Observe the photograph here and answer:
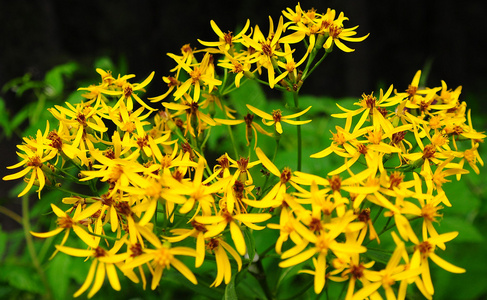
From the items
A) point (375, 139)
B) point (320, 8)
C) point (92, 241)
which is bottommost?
point (92, 241)

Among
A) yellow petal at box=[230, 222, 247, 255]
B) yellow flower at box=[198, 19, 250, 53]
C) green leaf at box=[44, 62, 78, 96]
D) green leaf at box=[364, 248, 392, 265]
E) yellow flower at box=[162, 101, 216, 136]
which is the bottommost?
yellow petal at box=[230, 222, 247, 255]

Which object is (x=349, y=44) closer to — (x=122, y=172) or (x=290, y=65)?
(x=290, y=65)

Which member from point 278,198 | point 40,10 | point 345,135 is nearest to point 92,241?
point 278,198

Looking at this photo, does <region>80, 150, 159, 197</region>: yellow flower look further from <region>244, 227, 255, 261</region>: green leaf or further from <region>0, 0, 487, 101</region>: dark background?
<region>0, 0, 487, 101</region>: dark background

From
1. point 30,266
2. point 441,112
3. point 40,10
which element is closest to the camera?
point 441,112

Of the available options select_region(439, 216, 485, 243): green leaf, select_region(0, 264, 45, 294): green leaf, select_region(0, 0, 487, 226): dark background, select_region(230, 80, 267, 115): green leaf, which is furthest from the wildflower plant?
select_region(0, 0, 487, 226): dark background

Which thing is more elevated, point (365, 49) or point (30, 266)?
point (365, 49)

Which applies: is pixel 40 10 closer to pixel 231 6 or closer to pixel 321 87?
pixel 231 6

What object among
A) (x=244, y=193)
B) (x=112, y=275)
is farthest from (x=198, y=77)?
(x=112, y=275)

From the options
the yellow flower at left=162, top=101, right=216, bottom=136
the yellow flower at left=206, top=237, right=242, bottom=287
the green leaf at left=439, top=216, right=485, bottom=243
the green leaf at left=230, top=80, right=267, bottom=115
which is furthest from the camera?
the green leaf at left=230, top=80, right=267, bottom=115
